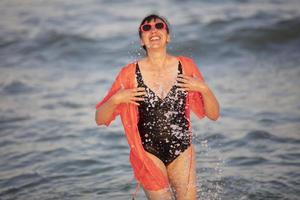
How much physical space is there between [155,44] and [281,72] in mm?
6072

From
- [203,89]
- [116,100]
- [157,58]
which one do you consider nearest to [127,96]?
[116,100]

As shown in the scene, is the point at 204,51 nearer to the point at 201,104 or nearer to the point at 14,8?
the point at 14,8

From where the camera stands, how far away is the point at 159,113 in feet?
16.3

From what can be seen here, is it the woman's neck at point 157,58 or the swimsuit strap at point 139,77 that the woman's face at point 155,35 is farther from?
the swimsuit strap at point 139,77

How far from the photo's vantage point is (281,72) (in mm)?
10609

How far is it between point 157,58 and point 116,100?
51 centimetres

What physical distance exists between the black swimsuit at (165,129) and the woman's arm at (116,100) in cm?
19

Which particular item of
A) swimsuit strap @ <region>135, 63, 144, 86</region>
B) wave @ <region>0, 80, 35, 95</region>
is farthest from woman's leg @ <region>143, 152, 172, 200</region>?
wave @ <region>0, 80, 35, 95</region>

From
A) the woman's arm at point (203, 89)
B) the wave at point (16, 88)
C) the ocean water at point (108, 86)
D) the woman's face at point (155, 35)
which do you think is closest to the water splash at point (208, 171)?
the ocean water at point (108, 86)

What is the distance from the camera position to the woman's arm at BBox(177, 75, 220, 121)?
4.77 m

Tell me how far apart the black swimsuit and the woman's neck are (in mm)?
124

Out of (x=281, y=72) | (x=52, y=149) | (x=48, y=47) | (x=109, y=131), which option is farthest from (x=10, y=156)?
(x=48, y=47)

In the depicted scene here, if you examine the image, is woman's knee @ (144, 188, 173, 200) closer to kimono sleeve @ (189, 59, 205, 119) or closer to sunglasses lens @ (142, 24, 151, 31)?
kimono sleeve @ (189, 59, 205, 119)

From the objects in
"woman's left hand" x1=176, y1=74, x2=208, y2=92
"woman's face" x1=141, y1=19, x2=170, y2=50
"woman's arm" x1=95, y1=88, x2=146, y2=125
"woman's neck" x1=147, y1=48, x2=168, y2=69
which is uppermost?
"woman's face" x1=141, y1=19, x2=170, y2=50
